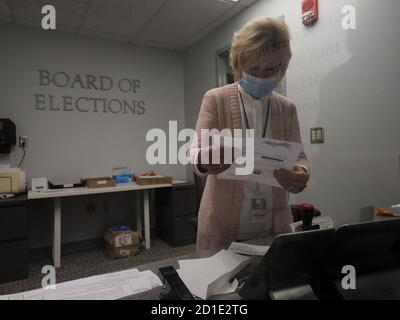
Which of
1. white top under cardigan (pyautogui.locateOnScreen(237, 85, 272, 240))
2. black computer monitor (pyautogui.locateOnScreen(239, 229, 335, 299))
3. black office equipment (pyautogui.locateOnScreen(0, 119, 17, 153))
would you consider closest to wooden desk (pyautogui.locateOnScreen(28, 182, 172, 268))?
black office equipment (pyautogui.locateOnScreen(0, 119, 17, 153))

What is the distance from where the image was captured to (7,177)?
7.88 feet

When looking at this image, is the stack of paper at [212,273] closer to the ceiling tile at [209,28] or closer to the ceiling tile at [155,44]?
the ceiling tile at [209,28]

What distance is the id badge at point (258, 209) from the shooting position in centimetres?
93

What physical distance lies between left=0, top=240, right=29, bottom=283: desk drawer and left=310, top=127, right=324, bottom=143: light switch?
2.50 m

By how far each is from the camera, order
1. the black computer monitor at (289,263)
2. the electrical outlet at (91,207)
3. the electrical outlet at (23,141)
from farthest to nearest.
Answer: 1. the electrical outlet at (91,207)
2. the electrical outlet at (23,141)
3. the black computer monitor at (289,263)

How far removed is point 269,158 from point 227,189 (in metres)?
0.24

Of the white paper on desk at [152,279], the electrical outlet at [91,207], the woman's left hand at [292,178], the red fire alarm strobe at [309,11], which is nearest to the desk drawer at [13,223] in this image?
the electrical outlet at [91,207]

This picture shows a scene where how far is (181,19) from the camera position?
2.83 meters

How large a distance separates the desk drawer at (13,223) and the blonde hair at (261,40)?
226 centimetres

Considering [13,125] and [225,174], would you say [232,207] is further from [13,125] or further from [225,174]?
[13,125]

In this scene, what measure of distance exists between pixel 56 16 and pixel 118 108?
3.65 feet

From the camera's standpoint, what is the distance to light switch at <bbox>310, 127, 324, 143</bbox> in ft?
6.41

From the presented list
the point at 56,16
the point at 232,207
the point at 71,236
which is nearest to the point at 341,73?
the point at 232,207

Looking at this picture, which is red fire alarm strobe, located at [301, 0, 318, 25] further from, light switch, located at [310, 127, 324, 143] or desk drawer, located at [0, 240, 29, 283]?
desk drawer, located at [0, 240, 29, 283]
